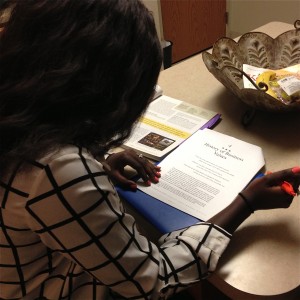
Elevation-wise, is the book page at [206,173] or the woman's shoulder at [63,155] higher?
the woman's shoulder at [63,155]

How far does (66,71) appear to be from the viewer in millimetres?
520

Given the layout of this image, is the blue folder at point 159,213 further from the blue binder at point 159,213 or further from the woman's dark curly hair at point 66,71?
the woman's dark curly hair at point 66,71

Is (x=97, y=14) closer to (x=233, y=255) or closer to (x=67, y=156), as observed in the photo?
(x=67, y=156)

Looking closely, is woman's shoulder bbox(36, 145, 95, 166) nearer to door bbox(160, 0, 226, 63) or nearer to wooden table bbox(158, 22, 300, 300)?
wooden table bbox(158, 22, 300, 300)

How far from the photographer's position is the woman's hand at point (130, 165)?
2.72 feet

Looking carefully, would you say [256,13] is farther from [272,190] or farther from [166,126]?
[272,190]

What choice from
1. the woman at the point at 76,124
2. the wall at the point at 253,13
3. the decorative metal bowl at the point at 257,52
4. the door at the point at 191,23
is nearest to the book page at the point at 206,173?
the woman at the point at 76,124

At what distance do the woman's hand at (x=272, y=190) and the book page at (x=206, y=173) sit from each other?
0.05m

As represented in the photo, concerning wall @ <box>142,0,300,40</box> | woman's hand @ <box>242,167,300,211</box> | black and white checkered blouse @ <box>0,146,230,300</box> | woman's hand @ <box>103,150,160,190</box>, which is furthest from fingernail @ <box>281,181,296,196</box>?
wall @ <box>142,0,300,40</box>

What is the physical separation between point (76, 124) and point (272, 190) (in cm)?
40

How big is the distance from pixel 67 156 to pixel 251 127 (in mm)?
597

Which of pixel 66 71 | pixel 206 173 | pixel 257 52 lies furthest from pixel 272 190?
pixel 257 52

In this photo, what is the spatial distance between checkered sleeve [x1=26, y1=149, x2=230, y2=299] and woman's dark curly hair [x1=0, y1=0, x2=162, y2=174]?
0.05 m

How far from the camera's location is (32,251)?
2.13 ft
